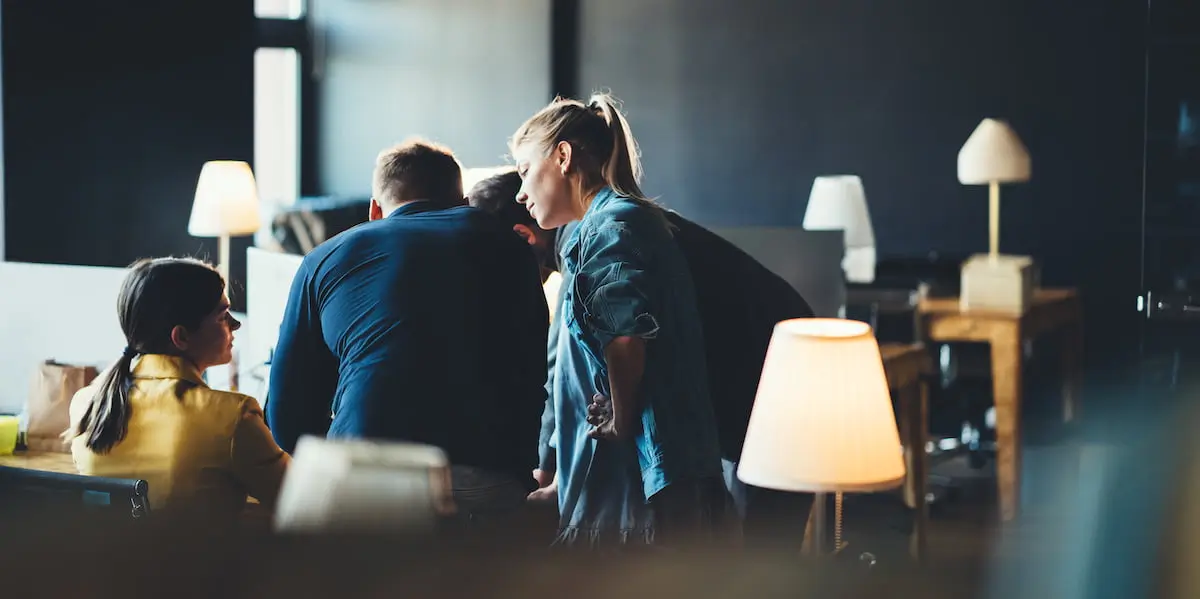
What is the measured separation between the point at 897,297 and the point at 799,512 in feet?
8.57

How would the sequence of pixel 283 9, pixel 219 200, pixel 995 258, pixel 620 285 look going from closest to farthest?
pixel 620 285 → pixel 219 200 → pixel 995 258 → pixel 283 9

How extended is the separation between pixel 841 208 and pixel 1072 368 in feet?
5.30

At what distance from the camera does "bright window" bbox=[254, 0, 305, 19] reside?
7.05 m

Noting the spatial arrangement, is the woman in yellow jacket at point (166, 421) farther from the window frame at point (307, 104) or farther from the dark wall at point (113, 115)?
the window frame at point (307, 104)

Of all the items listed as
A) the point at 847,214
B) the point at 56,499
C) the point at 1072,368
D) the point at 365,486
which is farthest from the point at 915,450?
the point at 56,499

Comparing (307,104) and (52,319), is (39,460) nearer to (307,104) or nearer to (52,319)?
(52,319)

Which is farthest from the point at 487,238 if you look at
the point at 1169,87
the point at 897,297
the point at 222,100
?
the point at 1169,87

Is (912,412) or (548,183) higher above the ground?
(548,183)

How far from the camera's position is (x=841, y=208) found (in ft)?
16.4

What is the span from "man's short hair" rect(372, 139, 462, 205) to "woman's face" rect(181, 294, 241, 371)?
33 centimetres

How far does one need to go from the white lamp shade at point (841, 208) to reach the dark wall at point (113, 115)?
221 centimetres

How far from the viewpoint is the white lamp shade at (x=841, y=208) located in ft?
16.4

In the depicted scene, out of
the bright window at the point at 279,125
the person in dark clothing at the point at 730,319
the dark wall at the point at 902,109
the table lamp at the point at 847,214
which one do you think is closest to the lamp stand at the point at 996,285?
the table lamp at the point at 847,214

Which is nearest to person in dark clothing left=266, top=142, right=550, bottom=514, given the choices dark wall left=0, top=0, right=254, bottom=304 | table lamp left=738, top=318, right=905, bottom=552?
table lamp left=738, top=318, right=905, bottom=552
